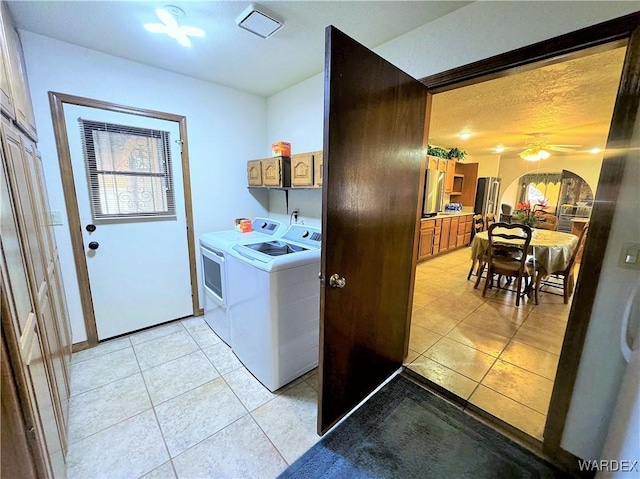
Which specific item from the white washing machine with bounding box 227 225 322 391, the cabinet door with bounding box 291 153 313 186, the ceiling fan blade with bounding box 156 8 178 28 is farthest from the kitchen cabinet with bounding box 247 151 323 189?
the ceiling fan blade with bounding box 156 8 178 28

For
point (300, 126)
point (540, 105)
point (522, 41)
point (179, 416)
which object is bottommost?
point (179, 416)

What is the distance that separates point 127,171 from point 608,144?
3105mm

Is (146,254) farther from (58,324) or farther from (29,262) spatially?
(29,262)

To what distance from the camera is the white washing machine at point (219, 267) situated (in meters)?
2.23

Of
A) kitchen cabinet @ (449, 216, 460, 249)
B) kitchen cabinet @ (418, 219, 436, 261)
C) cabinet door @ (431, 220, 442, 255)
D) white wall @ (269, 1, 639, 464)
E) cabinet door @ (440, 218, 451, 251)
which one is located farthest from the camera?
kitchen cabinet @ (449, 216, 460, 249)

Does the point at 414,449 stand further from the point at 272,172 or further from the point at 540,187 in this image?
the point at 540,187

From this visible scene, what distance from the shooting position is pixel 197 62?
221 centimetres

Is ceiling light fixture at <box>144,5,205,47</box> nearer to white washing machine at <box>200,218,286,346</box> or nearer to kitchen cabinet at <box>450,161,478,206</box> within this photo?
white washing machine at <box>200,218,286,346</box>

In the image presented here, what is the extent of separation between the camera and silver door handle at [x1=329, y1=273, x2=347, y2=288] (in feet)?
4.33

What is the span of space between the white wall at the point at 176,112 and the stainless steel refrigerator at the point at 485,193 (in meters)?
5.58

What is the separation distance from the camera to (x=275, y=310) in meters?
1.72

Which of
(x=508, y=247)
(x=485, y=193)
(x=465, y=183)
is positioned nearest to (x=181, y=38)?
(x=508, y=247)

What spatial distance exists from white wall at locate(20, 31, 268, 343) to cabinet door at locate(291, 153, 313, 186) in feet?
2.90

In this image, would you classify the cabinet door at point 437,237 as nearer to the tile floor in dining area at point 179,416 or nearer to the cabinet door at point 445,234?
the cabinet door at point 445,234
